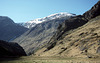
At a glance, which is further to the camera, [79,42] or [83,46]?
[79,42]

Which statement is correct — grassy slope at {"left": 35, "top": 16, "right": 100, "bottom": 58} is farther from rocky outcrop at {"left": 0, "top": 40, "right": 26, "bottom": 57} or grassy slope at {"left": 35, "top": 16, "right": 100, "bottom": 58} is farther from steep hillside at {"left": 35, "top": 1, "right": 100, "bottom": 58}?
rocky outcrop at {"left": 0, "top": 40, "right": 26, "bottom": 57}

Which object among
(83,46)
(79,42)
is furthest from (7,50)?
(79,42)

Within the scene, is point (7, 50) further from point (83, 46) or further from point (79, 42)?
point (79, 42)

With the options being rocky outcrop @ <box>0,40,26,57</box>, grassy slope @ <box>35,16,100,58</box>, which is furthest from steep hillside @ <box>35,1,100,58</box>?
rocky outcrop @ <box>0,40,26,57</box>

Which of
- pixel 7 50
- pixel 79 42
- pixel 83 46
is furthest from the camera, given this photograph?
pixel 79 42

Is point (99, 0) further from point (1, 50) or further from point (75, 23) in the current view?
point (1, 50)

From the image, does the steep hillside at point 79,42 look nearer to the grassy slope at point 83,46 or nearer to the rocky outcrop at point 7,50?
the grassy slope at point 83,46

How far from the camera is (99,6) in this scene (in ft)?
518

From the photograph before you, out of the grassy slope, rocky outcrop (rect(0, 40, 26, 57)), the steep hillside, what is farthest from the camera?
the steep hillside

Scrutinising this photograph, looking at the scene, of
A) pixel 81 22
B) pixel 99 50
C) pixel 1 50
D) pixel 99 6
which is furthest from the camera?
pixel 81 22

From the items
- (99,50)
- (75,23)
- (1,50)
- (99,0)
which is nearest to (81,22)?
(75,23)

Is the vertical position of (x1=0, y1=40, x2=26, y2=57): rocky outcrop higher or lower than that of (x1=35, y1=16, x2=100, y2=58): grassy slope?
higher

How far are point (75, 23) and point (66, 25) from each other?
15054 millimetres

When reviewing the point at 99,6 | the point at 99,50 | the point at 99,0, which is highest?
the point at 99,0
